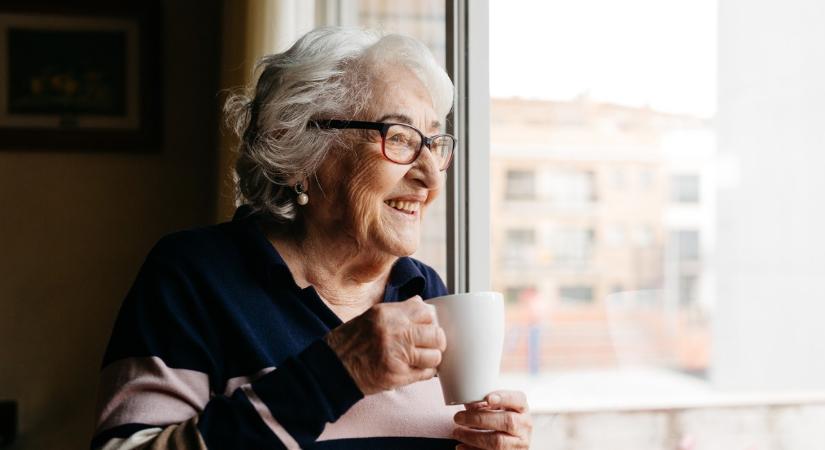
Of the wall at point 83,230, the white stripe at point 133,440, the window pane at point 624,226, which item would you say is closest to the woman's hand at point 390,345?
the white stripe at point 133,440

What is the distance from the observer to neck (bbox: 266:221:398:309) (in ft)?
3.39

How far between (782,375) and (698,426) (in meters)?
7.01

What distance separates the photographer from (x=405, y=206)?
1.04m

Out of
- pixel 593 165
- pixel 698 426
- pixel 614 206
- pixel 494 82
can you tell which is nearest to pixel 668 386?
pixel 614 206

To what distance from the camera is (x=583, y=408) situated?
8352mm

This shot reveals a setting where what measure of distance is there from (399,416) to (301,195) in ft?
1.13

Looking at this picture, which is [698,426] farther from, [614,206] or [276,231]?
[276,231]

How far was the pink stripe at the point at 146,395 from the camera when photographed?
0.82 metres

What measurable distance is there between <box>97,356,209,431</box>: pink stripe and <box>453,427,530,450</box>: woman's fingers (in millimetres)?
326

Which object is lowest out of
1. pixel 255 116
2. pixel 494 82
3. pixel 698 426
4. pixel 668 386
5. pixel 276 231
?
pixel 668 386

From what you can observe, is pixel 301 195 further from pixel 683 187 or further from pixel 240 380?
pixel 683 187

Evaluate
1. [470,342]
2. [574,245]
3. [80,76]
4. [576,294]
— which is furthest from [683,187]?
[470,342]

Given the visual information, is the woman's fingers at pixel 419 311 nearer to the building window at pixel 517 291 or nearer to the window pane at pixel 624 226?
the window pane at pixel 624 226

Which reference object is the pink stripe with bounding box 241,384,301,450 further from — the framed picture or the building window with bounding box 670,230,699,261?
the building window with bounding box 670,230,699,261
